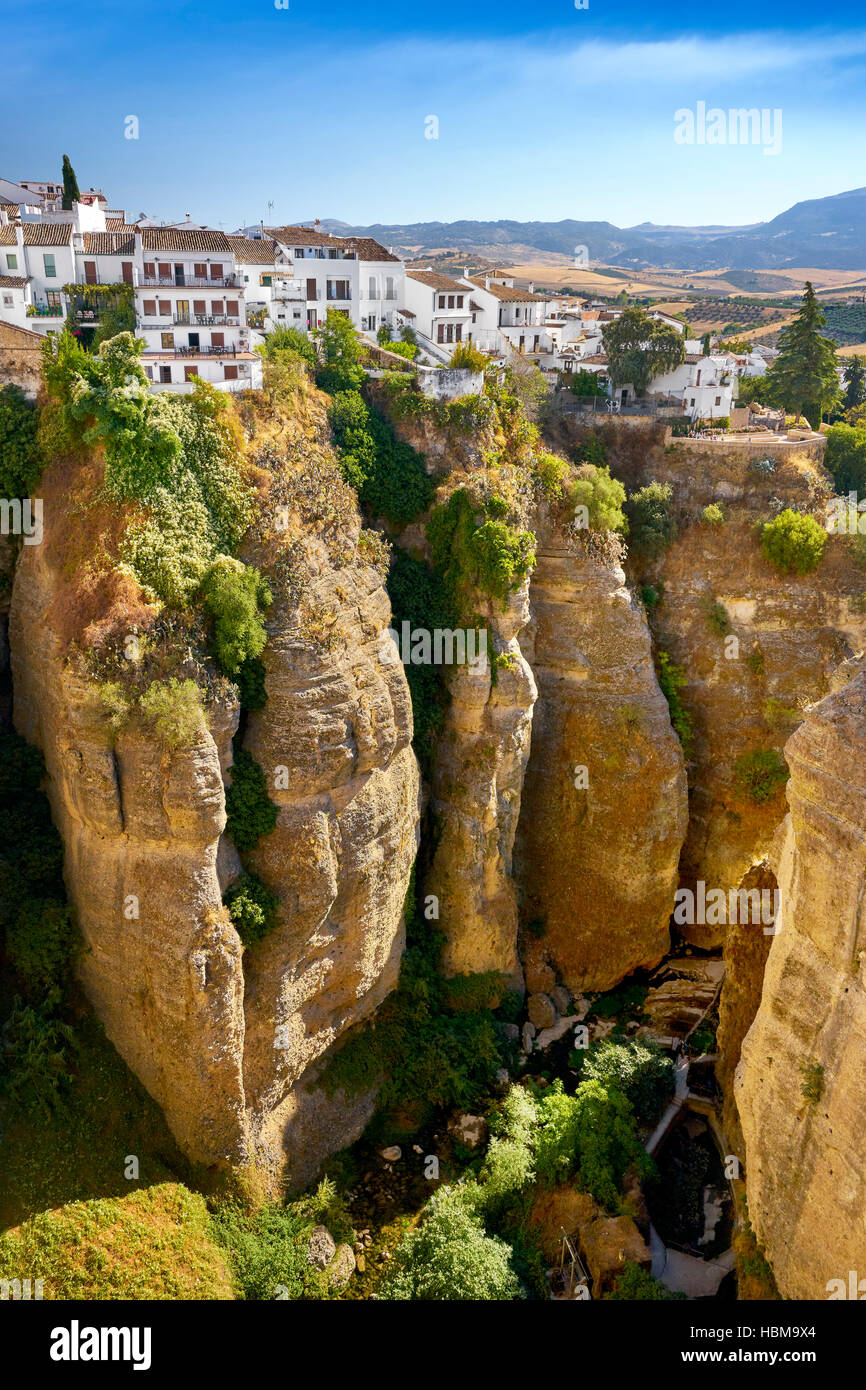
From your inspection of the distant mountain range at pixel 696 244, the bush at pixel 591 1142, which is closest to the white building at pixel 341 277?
the bush at pixel 591 1142

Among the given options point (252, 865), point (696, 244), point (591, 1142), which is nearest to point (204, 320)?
point (252, 865)

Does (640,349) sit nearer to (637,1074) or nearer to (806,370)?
(806,370)

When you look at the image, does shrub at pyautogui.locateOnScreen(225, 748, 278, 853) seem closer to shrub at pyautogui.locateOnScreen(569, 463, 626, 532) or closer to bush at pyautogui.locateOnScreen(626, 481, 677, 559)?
shrub at pyautogui.locateOnScreen(569, 463, 626, 532)

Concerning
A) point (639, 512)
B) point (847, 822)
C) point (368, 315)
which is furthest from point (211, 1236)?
point (368, 315)

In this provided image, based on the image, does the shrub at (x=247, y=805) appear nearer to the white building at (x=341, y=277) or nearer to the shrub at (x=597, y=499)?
the shrub at (x=597, y=499)

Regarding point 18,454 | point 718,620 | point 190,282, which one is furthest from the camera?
point 718,620

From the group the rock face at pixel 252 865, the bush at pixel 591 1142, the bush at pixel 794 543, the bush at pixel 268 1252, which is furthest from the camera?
the bush at pixel 794 543

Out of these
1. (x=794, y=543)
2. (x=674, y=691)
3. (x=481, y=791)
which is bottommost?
(x=481, y=791)
